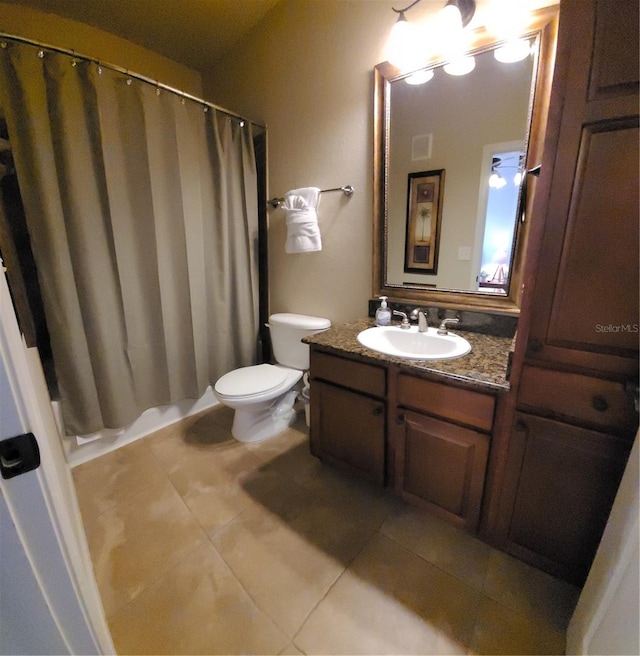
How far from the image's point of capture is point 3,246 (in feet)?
4.42

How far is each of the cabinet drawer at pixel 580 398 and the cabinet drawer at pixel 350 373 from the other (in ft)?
1.61

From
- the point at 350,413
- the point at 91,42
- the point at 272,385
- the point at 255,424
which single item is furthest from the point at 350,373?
the point at 91,42

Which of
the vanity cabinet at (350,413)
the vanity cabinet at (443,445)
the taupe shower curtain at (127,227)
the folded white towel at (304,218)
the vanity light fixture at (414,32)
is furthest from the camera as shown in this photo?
the folded white towel at (304,218)

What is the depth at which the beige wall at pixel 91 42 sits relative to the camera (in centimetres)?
166

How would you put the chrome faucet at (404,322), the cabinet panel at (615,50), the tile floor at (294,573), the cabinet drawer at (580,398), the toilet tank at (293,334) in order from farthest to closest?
the toilet tank at (293,334), the chrome faucet at (404,322), the tile floor at (294,573), the cabinet drawer at (580,398), the cabinet panel at (615,50)

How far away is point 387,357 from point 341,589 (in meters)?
0.86

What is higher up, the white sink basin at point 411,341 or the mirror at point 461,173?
→ the mirror at point 461,173

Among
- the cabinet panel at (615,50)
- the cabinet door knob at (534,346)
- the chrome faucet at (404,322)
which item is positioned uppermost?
the cabinet panel at (615,50)

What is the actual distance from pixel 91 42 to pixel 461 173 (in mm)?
2325

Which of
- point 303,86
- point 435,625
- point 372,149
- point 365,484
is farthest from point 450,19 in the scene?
point 435,625

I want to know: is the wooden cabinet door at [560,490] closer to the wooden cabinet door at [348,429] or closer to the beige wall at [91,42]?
the wooden cabinet door at [348,429]

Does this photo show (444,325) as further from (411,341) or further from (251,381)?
(251,381)

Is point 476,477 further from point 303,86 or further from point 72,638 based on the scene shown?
point 303,86

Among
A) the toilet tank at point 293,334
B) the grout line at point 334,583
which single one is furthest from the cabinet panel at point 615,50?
A: the grout line at point 334,583
